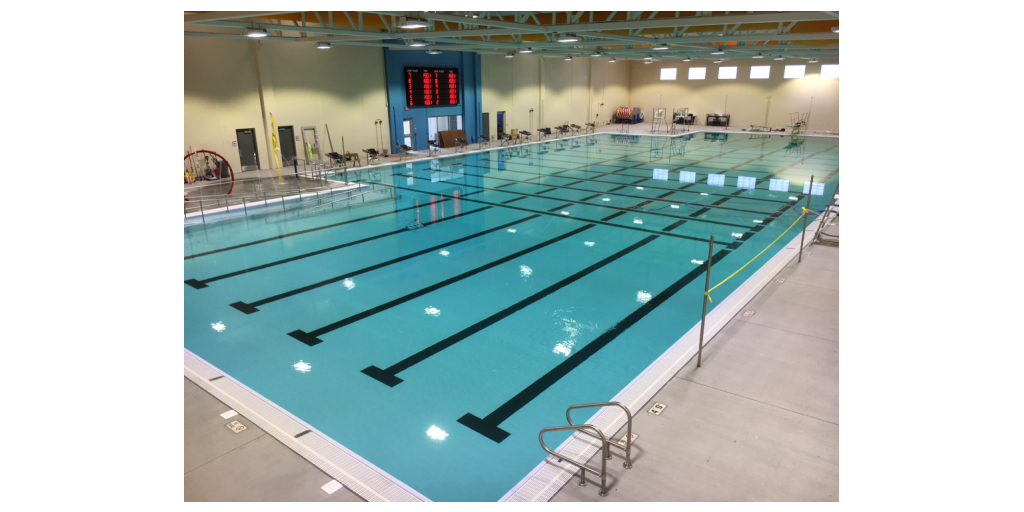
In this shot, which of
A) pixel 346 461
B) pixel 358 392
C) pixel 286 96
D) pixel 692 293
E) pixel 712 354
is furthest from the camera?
pixel 286 96

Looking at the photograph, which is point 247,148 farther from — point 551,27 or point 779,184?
point 779,184

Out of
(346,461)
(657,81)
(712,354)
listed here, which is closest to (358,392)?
(346,461)

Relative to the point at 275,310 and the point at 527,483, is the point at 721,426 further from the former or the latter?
the point at 275,310

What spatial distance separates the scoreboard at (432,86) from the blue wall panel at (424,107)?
0.18 meters

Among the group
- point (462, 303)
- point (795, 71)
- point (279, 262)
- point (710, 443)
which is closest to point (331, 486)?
point (710, 443)

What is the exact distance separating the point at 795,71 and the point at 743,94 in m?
3.14

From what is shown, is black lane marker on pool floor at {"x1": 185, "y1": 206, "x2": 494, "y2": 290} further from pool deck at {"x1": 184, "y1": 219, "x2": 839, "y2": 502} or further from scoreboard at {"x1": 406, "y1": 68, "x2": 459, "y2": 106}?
scoreboard at {"x1": 406, "y1": 68, "x2": 459, "y2": 106}

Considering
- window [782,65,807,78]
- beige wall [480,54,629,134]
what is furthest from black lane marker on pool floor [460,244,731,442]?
window [782,65,807,78]

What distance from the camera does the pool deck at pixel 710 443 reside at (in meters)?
3.74

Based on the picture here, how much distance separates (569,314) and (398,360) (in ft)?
7.78

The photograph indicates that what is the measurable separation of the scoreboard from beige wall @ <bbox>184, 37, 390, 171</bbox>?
1457mm

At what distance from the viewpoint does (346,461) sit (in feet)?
13.8

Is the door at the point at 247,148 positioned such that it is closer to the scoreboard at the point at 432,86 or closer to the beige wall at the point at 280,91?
the beige wall at the point at 280,91

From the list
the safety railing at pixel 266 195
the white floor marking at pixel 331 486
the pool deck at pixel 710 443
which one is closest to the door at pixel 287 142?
the safety railing at pixel 266 195
